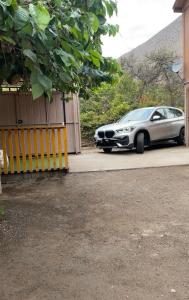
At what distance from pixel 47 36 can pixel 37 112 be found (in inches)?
318

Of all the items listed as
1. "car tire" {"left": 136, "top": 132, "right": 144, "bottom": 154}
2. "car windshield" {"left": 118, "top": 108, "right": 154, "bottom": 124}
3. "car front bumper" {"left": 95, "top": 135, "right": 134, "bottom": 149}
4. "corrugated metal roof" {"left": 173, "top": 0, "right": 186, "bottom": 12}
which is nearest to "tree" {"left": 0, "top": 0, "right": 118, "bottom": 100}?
"car front bumper" {"left": 95, "top": 135, "right": 134, "bottom": 149}

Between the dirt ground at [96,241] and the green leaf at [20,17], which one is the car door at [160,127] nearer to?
the dirt ground at [96,241]

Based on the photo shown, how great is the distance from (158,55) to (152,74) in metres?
1.25

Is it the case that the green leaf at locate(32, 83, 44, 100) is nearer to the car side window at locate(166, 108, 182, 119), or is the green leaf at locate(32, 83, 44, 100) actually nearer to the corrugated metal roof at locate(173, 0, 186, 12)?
the car side window at locate(166, 108, 182, 119)

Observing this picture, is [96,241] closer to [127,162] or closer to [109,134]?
[127,162]

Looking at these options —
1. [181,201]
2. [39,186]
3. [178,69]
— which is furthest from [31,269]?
[178,69]

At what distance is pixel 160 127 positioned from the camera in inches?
420

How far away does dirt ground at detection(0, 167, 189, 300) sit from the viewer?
249 cm

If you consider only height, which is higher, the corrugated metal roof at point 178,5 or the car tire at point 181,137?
the corrugated metal roof at point 178,5

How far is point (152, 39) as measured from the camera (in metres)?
39.0

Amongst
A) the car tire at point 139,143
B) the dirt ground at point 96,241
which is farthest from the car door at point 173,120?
the dirt ground at point 96,241

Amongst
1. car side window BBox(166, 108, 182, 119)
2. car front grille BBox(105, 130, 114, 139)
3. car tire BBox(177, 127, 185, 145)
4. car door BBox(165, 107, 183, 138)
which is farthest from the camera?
car tire BBox(177, 127, 185, 145)

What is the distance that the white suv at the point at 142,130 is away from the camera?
9.84m

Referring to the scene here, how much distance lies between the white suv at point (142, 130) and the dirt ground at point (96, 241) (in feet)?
12.8
